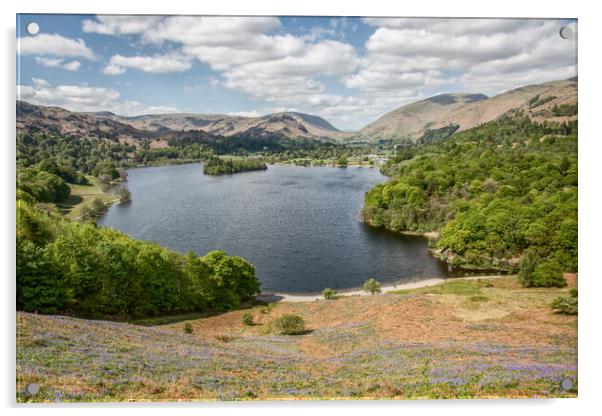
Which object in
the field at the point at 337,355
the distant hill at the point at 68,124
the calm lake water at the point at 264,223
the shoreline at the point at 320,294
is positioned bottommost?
the field at the point at 337,355

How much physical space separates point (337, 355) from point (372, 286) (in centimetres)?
294

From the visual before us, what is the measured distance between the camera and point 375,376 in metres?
8.59

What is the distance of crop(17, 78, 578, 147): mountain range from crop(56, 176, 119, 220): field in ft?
4.34

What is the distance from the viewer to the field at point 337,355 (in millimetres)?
8094

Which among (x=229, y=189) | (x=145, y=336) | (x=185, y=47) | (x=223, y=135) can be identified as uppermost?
(x=185, y=47)

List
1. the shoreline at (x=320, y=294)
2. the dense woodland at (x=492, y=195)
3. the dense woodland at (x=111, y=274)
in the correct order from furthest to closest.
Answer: the shoreline at (x=320, y=294), the dense woodland at (x=492, y=195), the dense woodland at (x=111, y=274)

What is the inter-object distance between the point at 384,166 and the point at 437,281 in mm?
4215

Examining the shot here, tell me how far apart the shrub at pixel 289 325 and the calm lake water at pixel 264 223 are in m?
1.43

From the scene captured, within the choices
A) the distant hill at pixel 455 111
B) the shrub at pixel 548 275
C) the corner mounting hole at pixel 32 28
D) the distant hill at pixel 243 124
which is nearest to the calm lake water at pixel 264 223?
the distant hill at pixel 243 124

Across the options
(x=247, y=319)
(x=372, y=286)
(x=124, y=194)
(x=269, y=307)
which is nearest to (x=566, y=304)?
(x=372, y=286)

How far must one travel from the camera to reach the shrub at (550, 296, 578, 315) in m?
9.24

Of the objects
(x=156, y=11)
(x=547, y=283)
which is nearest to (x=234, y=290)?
(x=156, y=11)

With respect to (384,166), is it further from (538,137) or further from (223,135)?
(223,135)

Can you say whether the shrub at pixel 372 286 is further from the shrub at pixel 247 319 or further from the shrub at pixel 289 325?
the shrub at pixel 247 319
